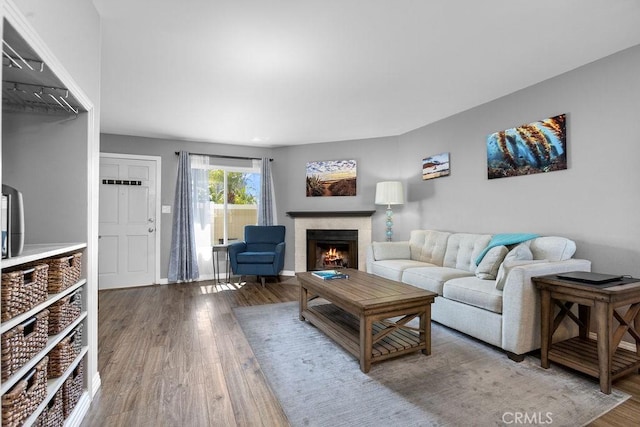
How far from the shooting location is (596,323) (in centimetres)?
190

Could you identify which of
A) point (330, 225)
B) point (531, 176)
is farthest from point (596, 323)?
point (330, 225)


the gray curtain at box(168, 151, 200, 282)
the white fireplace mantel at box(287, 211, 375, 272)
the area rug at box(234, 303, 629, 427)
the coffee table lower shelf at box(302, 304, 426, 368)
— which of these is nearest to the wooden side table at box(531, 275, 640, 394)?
the area rug at box(234, 303, 629, 427)

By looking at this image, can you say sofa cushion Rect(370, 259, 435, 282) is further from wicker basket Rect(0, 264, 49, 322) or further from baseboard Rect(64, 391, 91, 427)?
wicker basket Rect(0, 264, 49, 322)

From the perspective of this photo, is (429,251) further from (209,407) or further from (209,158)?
(209,158)

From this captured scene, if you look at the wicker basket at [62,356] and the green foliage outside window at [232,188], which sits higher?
the green foliage outside window at [232,188]

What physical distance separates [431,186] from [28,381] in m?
4.30

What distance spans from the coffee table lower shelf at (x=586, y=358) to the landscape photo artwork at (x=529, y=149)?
1526 mm

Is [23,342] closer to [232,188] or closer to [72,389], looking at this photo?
[72,389]

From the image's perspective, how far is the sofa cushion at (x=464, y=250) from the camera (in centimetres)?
327

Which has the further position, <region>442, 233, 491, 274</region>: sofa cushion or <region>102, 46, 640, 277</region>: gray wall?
<region>442, 233, 491, 274</region>: sofa cushion

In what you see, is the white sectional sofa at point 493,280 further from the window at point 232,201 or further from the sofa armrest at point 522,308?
the window at point 232,201

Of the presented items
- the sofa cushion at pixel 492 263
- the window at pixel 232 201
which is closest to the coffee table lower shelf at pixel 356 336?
the sofa cushion at pixel 492 263

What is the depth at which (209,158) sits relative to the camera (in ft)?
17.0

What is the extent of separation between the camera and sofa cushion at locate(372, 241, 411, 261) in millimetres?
4070
